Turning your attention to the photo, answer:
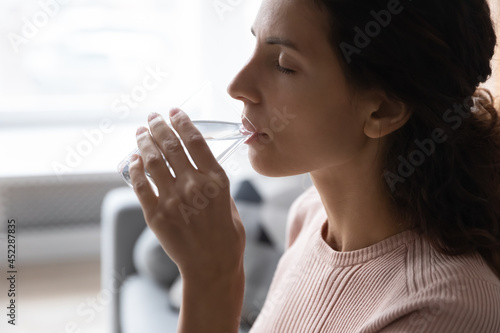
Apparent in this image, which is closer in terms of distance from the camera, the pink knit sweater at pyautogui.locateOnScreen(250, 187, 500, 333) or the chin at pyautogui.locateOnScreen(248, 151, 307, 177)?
the pink knit sweater at pyautogui.locateOnScreen(250, 187, 500, 333)

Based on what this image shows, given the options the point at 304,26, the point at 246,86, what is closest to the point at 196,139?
the point at 246,86

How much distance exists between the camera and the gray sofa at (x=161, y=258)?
207cm

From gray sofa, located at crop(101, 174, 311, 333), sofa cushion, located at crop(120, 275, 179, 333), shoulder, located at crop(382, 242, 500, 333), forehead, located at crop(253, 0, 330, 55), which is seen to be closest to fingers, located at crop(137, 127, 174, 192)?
forehead, located at crop(253, 0, 330, 55)

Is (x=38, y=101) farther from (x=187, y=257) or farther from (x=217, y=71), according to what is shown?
(x=187, y=257)

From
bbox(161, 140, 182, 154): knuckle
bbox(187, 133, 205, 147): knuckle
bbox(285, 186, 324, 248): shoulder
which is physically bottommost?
bbox(285, 186, 324, 248): shoulder

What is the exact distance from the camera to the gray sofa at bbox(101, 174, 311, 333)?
2.07 m

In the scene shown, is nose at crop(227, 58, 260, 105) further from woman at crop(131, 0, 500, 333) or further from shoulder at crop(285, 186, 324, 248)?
shoulder at crop(285, 186, 324, 248)

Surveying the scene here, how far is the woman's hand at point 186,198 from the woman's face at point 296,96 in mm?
108

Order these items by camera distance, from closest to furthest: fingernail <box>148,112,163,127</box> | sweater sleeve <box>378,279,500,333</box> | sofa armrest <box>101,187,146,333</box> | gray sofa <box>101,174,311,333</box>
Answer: sweater sleeve <box>378,279,500,333</box>, fingernail <box>148,112,163,127</box>, gray sofa <box>101,174,311,333</box>, sofa armrest <box>101,187,146,333</box>

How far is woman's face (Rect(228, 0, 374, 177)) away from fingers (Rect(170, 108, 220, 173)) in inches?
3.6

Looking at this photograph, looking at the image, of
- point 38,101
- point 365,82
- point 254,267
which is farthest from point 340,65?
point 38,101

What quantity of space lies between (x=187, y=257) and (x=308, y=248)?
32 cm

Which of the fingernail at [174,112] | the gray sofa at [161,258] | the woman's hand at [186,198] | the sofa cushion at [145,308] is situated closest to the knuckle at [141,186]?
the woman's hand at [186,198]

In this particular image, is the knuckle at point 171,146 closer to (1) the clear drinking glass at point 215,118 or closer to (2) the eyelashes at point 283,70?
(1) the clear drinking glass at point 215,118
